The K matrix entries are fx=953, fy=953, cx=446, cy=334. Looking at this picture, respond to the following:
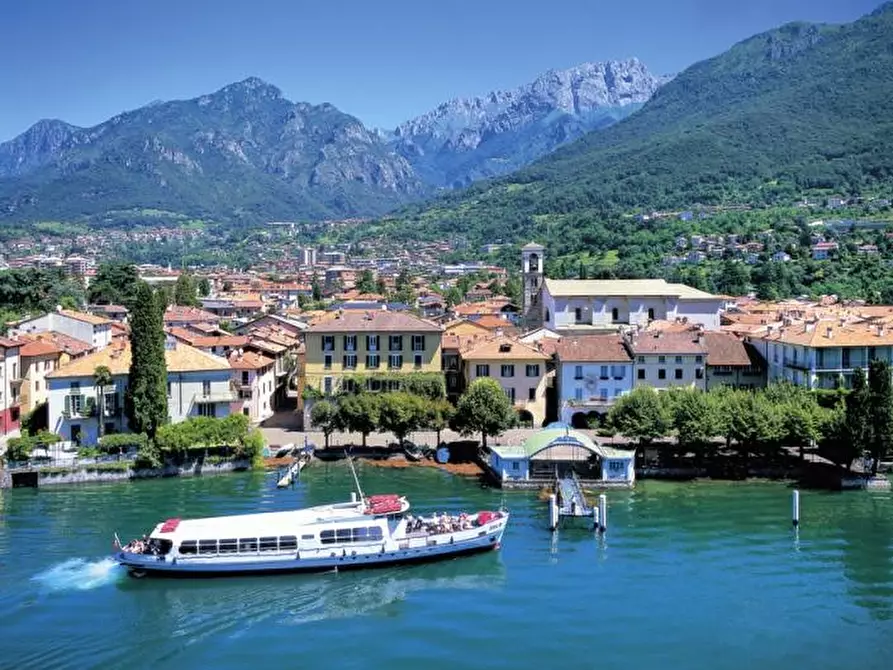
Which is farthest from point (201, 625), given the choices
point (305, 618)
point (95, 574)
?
point (95, 574)

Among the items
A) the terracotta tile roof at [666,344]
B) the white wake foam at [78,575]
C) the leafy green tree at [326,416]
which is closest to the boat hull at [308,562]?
the white wake foam at [78,575]

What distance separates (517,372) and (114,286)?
78720mm

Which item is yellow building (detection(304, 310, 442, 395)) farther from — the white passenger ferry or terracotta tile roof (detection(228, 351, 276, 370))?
the white passenger ferry

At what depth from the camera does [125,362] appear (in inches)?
2453

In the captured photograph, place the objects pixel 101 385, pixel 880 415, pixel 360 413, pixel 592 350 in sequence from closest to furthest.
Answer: pixel 880 415 < pixel 360 413 < pixel 101 385 < pixel 592 350

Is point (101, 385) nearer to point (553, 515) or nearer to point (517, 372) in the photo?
point (517, 372)

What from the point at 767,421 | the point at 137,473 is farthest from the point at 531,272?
the point at 137,473

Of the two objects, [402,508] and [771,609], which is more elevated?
[402,508]

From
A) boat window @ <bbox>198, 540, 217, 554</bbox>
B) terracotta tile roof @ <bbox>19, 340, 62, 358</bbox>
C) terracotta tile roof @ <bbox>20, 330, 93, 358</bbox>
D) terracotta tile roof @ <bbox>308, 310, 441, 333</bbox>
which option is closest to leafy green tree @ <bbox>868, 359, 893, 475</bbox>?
terracotta tile roof @ <bbox>308, 310, 441, 333</bbox>

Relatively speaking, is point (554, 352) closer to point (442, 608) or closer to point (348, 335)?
point (348, 335)

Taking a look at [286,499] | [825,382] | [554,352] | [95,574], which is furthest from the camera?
[554,352]

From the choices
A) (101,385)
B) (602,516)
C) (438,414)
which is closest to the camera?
(602,516)

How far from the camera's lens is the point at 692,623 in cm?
3388

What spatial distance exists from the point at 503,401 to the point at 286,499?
610 inches
